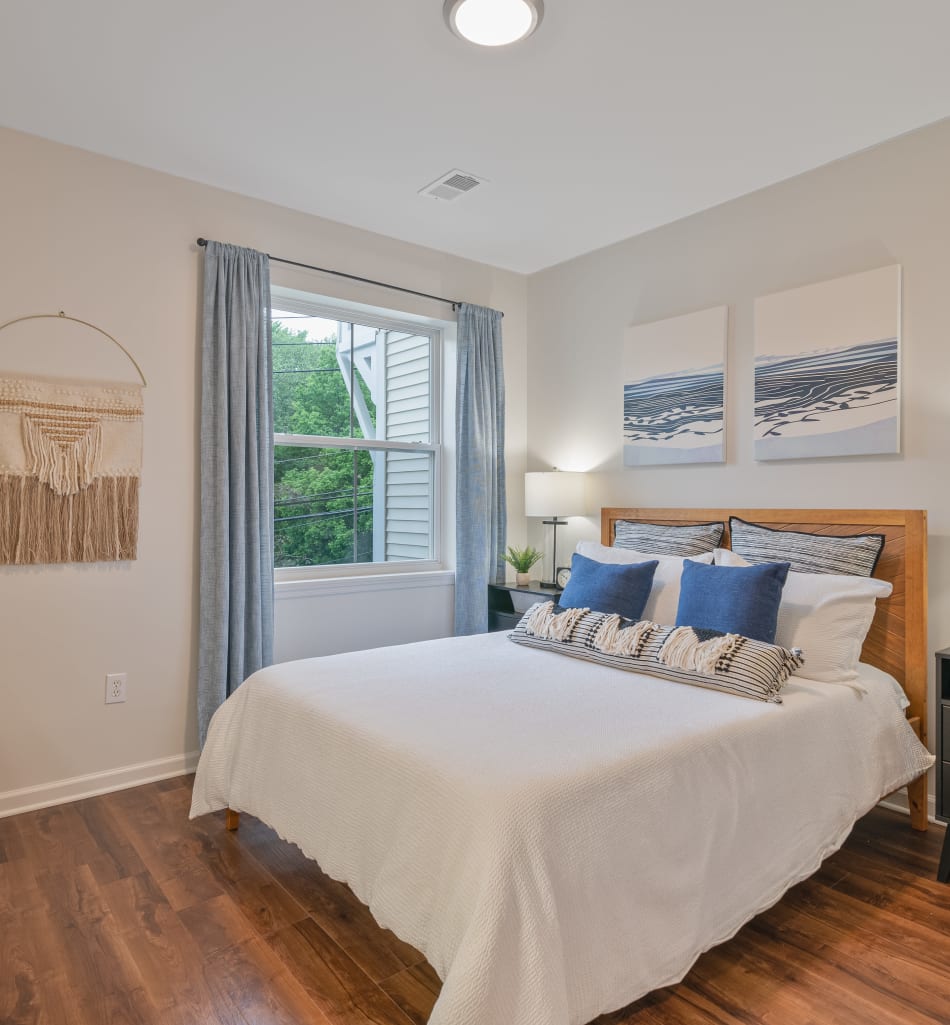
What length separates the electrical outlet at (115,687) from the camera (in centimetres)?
309

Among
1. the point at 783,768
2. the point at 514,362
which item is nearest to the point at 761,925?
the point at 783,768

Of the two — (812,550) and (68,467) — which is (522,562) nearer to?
(812,550)

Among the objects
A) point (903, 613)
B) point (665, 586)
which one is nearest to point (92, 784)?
point (665, 586)

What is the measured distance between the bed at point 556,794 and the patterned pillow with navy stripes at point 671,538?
790 mm

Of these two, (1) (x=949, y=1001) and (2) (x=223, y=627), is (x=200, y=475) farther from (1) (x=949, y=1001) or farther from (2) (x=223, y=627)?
(1) (x=949, y=1001)

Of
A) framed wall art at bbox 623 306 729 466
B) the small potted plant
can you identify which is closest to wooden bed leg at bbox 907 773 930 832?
framed wall art at bbox 623 306 729 466

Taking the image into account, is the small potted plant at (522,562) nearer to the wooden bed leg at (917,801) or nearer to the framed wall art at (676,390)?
the framed wall art at (676,390)

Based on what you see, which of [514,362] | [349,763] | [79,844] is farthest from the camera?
[514,362]

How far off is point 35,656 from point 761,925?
2755 millimetres

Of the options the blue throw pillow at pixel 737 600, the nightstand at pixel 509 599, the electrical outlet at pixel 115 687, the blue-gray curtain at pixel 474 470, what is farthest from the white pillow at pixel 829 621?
the electrical outlet at pixel 115 687

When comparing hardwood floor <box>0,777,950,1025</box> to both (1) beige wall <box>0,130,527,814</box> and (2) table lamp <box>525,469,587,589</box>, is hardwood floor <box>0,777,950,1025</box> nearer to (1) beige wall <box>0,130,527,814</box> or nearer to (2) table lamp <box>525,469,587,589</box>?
(1) beige wall <box>0,130,527,814</box>

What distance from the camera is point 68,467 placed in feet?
9.69

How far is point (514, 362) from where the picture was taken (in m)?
4.61

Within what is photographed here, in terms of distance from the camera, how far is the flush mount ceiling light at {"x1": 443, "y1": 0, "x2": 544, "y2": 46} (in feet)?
6.95
